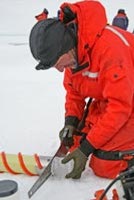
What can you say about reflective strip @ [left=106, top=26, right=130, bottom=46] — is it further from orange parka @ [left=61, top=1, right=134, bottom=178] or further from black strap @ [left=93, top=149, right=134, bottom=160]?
black strap @ [left=93, top=149, right=134, bottom=160]

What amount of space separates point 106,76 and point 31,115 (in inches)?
39.3

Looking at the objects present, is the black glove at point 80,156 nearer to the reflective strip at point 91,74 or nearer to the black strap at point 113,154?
the black strap at point 113,154

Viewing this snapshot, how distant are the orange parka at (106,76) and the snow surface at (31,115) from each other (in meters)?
0.18

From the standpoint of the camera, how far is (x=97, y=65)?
1549 mm

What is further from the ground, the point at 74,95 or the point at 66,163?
the point at 74,95

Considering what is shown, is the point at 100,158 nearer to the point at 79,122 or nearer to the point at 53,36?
the point at 79,122

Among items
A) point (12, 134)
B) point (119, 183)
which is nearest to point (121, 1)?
point (12, 134)

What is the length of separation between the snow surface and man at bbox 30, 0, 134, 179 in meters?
0.08

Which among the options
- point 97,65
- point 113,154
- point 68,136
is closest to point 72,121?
point 68,136

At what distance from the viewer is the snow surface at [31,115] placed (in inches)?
65.3

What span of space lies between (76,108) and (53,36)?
53 centimetres

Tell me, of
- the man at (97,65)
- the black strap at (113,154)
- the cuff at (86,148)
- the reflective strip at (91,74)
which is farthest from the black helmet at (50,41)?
the black strap at (113,154)

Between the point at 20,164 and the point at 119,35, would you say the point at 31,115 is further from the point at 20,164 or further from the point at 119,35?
the point at 119,35

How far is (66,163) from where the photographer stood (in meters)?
1.62
